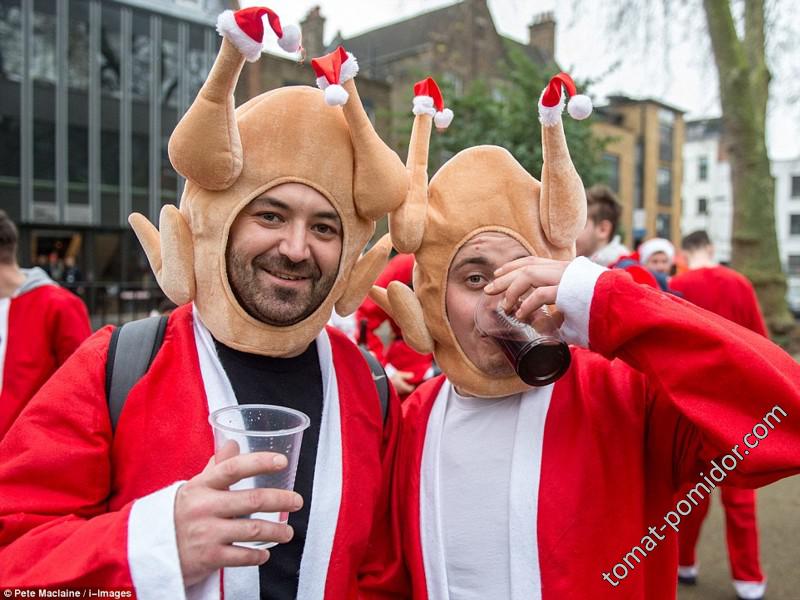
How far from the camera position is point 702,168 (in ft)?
173

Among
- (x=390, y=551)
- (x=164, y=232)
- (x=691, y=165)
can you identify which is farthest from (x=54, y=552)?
(x=691, y=165)

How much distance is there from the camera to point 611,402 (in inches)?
72.3

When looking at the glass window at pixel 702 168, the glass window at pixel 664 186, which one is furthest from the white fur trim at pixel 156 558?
the glass window at pixel 702 168

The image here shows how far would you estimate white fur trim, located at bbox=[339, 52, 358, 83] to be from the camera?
5.86 ft

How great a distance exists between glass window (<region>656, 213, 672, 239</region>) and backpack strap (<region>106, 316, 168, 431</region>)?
38.2 metres

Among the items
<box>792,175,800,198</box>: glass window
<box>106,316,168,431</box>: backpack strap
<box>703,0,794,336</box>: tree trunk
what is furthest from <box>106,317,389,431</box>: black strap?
<box>792,175,800,198</box>: glass window

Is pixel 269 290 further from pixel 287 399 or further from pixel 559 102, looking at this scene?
pixel 559 102

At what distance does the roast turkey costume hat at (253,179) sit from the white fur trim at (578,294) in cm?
61

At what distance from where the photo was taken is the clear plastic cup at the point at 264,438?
1362mm

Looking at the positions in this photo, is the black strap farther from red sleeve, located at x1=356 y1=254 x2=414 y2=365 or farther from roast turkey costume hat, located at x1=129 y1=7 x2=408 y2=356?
red sleeve, located at x1=356 y1=254 x2=414 y2=365

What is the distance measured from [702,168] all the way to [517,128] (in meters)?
47.7

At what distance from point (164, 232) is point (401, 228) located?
0.69 meters

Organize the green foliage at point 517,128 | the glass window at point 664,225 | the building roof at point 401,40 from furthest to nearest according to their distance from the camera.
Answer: the glass window at point 664,225 < the building roof at point 401,40 < the green foliage at point 517,128

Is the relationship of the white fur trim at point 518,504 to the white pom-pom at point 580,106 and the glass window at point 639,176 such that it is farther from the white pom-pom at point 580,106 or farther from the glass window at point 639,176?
the glass window at point 639,176
